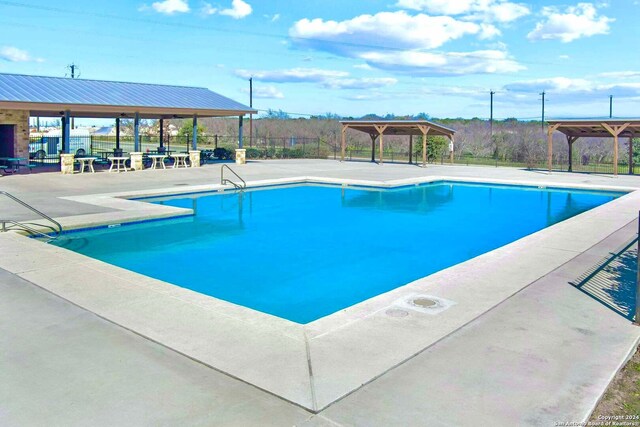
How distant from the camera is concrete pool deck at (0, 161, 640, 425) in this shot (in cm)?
449

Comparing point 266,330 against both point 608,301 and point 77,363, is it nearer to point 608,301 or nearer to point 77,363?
point 77,363

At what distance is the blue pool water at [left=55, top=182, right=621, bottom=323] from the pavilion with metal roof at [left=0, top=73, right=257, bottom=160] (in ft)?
24.3

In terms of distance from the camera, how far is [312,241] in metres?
13.5

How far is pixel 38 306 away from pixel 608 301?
→ 277 inches

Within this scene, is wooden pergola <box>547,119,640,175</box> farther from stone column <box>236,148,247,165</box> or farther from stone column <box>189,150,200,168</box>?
stone column <box>189,150,200,168</box>

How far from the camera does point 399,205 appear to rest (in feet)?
63.8

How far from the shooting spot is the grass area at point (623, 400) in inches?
170

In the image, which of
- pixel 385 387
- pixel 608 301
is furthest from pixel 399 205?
pixel 385 387

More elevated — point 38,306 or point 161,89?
point 161,89

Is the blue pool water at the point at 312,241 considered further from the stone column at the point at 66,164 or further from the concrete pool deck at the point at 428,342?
the stone column at the point at 66,164

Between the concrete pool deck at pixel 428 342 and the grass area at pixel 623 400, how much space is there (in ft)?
0.30

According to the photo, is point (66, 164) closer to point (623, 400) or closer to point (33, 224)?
point (33, 224)

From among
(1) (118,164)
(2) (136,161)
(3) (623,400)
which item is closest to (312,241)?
(3) (623,400)

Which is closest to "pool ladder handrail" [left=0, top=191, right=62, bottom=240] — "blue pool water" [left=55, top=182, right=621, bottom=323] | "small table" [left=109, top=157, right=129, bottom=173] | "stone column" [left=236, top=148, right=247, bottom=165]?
"blue pool water" [left=55, top=182, right=621, bottom=323]
